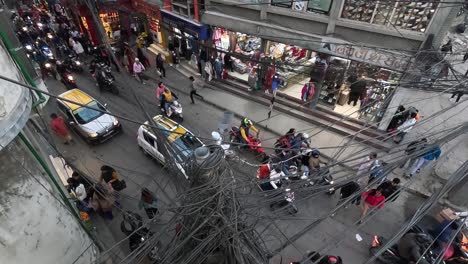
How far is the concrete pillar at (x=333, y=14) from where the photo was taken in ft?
32.1

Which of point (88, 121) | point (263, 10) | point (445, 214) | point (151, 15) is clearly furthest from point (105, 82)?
point (445, 214)

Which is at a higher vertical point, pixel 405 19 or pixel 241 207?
pixel 405 19

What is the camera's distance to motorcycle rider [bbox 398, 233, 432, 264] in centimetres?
626

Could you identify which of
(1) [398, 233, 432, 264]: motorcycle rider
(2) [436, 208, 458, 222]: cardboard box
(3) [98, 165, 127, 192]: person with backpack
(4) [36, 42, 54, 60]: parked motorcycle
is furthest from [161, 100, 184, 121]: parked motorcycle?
(2) [436, 208, 458, 222]: cardboard box

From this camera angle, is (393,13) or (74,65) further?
(74,65)

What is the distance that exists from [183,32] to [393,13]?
10.2 meters

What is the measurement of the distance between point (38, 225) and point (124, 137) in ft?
25.4

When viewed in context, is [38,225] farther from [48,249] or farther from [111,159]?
[111,159]

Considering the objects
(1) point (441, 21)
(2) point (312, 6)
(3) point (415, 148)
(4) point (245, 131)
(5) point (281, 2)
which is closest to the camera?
(3) point (415, 148)

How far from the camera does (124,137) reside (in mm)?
11398

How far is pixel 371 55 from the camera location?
9.88m

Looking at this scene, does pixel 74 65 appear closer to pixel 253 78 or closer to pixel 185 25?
pixel 185 25

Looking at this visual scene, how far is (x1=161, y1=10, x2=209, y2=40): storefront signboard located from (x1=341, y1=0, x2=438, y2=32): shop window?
678 centimetres

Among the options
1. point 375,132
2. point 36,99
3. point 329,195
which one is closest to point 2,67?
point 36,99
